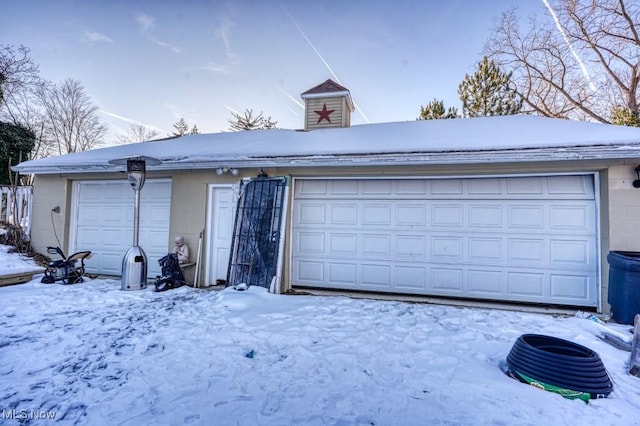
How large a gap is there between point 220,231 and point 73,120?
2208 centimetres

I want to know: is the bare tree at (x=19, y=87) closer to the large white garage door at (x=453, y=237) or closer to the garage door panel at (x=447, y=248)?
the large white garage door at (x=453, y=237)

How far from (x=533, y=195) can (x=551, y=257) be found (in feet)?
3.36

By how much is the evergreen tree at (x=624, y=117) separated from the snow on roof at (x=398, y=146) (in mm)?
8966

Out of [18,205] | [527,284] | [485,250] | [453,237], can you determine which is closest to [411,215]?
[453,237]

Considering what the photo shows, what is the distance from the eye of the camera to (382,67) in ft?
Result: 32.1

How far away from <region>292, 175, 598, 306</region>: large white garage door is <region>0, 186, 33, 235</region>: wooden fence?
22.8 ft

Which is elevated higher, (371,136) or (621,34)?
(621,34)

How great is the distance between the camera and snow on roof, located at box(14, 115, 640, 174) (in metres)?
4.58

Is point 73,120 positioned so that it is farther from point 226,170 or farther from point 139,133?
point 226,170

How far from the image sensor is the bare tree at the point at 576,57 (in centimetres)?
1308

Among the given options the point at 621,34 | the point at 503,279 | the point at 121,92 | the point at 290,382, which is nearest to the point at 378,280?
the point at 503,279

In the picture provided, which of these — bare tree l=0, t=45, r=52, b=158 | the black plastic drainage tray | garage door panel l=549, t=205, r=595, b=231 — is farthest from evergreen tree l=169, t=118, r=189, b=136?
the black plastic drainage tray

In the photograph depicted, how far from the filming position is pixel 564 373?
2529 mm

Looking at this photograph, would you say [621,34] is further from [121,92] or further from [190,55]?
[121,92]
